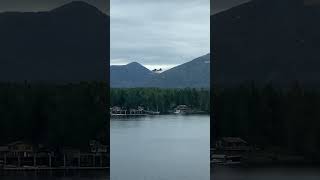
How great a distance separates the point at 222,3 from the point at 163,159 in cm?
296

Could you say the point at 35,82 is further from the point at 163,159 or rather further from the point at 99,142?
the point at 163,159

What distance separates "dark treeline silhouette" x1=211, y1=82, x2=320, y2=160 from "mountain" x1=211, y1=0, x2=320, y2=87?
0.12 meters

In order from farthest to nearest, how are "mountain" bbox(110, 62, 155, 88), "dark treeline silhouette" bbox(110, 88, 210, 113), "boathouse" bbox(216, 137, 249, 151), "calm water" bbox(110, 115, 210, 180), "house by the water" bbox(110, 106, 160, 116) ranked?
"mountain" bbox(110, 62, 155, 88)
"dark treeline silhouette" bbox(110, 88, 210, 113)
"house by the water" bbox(110, 106, 160, 116)
"calm water" bbox(110, 115, 210, 180)
"boathouse" bbox(216, 137, 249, 151)

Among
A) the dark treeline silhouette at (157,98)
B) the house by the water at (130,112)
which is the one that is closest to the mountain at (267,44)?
the house by the water at (130,112)

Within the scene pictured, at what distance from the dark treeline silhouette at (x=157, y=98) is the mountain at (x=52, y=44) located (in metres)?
6.43

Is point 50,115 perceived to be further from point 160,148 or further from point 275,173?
point 160,148

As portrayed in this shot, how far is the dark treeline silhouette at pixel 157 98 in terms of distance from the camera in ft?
43.7

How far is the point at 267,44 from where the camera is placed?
6.55 metres

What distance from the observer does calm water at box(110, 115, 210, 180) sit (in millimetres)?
7504

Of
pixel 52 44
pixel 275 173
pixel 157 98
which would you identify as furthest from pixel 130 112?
pixel 275 173

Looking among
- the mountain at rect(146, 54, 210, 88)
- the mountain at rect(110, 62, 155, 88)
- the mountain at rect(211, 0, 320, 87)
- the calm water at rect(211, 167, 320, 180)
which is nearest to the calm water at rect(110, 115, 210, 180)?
the calm water at rect(211, 167, 320, 180)

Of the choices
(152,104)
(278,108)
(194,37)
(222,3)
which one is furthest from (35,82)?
(152,104)

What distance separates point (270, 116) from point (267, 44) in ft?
2.70

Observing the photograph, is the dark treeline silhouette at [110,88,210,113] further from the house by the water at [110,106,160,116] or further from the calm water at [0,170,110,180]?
the calm water at [0,170,110,180]
